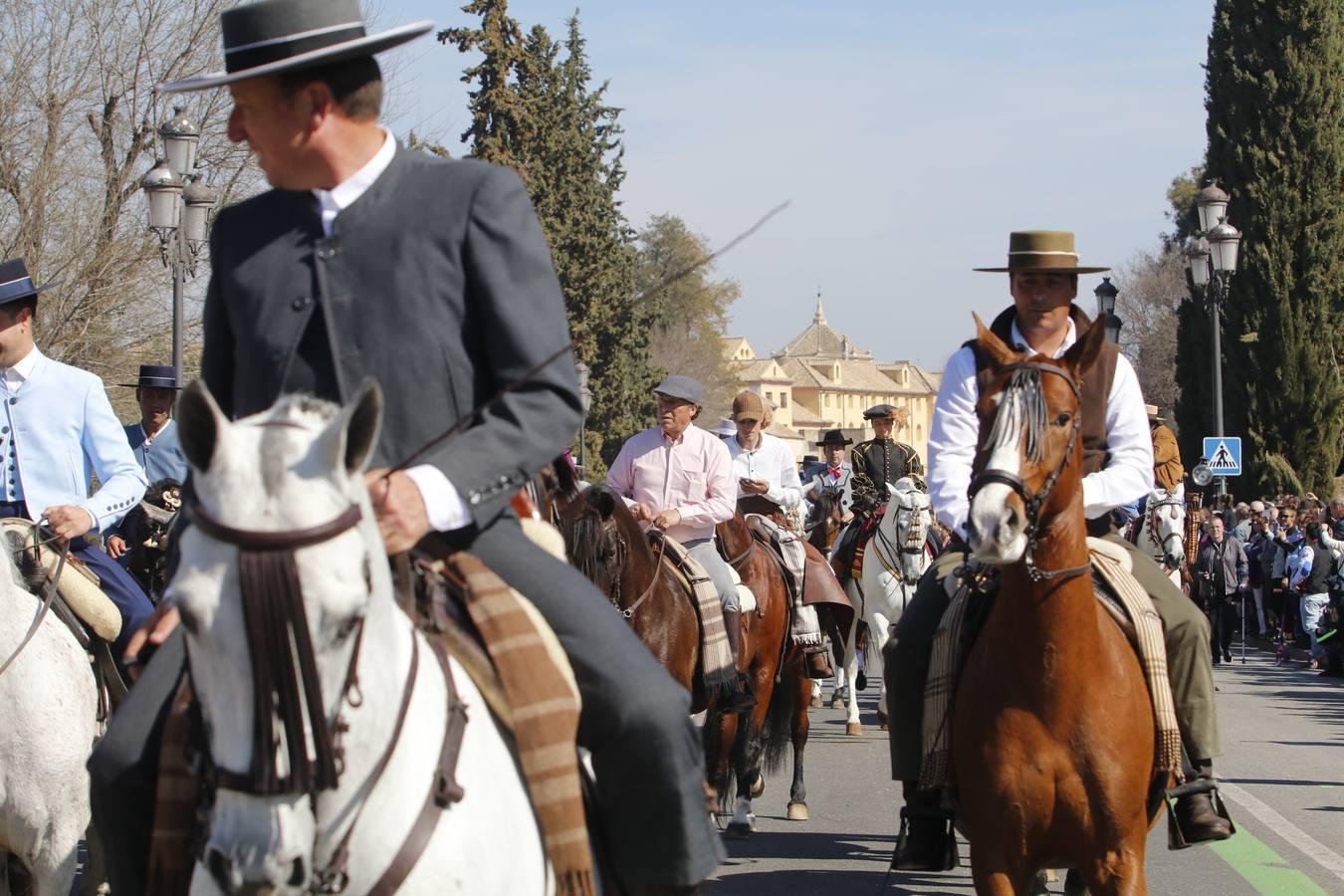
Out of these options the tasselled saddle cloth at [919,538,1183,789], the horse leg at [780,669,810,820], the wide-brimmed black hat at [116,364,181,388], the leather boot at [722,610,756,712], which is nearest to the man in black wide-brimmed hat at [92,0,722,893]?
the tasselled saddle cloth at [919,538,1183,789]

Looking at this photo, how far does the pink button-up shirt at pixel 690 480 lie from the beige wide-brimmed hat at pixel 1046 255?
4.09 m

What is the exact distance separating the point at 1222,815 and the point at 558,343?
14.4ft

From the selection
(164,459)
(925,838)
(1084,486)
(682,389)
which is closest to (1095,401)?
(1084,486)

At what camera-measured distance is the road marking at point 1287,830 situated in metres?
9.77

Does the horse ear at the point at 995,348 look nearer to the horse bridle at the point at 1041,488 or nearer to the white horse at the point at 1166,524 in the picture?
the horse bridle at the point at 1041,488

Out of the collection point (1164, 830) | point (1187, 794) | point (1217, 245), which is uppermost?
point (1217, 245)

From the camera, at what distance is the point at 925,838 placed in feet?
22.8

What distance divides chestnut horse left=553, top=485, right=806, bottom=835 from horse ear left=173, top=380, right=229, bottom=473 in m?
5.79

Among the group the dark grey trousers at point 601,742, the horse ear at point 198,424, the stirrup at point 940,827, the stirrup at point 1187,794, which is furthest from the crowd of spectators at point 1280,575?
the horse ear at point 198,424

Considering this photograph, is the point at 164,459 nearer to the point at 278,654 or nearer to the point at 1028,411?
the point at 1028,411

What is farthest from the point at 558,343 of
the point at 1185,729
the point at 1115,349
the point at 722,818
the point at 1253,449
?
the point at 1253,449

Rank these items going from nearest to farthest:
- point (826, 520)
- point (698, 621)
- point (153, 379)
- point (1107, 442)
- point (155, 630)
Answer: point (155, 630)
point (1107, 442)
point (698, 621)
point (153, 379)
point (826, 520)

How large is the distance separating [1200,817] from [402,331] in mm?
4460

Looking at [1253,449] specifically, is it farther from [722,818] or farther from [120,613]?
[120,613]
